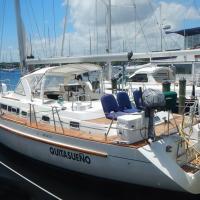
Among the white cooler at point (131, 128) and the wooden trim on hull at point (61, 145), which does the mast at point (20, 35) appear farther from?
the white cooler at point (131, 128)

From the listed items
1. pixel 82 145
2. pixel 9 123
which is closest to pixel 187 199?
pixel 82 145

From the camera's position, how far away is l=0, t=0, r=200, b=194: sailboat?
7.15 metres

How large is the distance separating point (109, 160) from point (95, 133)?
1.00 m

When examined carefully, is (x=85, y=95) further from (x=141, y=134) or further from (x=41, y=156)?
(x=141, y=134)

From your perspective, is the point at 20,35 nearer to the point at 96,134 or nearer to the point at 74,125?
the point at 74,125

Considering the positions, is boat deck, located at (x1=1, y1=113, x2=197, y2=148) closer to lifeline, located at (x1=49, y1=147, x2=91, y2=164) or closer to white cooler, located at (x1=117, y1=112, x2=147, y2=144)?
white cooler, located at (x1=117, y1=112, x2=147, y2=144)

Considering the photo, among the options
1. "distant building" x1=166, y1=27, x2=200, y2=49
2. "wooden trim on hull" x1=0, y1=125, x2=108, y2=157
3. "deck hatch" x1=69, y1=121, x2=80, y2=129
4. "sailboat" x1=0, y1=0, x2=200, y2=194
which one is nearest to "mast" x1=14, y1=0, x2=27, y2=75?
"sailboat" x1=0, y1=0, x2=200, y2=194

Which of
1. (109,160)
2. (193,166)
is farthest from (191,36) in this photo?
(109,160)

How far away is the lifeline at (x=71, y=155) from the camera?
26.4 feet

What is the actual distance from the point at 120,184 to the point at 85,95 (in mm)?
3346

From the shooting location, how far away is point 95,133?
840 cm

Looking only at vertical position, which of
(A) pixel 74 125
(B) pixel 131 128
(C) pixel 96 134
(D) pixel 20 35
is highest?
(D) pixel 20 35

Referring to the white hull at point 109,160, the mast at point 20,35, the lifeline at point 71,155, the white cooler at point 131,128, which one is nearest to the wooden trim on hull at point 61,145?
the white hull at point 109,160

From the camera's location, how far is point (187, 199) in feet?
25.3
